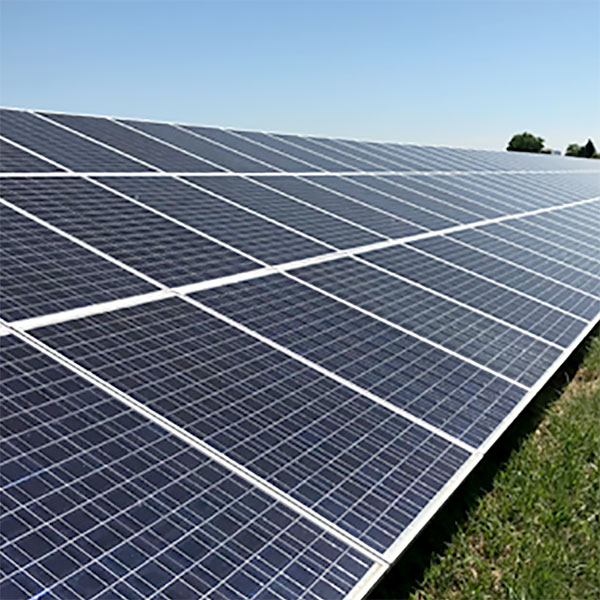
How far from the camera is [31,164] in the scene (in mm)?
9070

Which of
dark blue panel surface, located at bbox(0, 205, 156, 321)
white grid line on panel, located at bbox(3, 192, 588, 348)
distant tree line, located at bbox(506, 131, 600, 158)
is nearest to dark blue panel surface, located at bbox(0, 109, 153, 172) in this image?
white grid line on panel, located at bbox(3, 192, 588, 348)

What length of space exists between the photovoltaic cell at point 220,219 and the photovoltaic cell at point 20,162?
0.80 meters

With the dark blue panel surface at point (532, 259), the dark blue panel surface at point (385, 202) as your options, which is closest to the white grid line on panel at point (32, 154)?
the dark blue panel surface at point (385, 202)

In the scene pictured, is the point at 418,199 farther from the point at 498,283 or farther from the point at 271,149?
the point at 498,283

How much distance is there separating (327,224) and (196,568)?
7.18 m

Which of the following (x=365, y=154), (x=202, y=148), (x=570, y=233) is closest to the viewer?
(x=202, y=148)

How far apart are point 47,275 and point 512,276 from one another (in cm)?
739

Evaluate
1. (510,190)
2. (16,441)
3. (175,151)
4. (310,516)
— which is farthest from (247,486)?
(510,190)

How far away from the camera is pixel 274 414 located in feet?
17.4

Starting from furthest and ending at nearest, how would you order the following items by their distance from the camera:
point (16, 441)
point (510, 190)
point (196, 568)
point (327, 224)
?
point (510, 190) < point (327, 224) < point (16, 441) < point (196, 568)

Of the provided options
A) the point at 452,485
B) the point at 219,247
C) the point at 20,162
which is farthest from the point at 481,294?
the point at 20,162

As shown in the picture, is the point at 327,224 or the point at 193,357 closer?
the point at 193,357

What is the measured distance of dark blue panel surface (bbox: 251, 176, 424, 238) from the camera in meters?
11.1

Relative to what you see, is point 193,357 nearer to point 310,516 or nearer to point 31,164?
point 310,516
